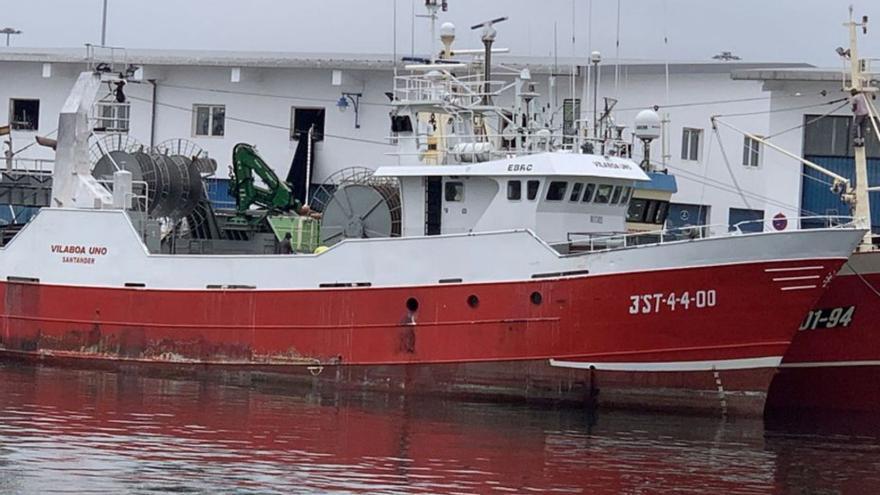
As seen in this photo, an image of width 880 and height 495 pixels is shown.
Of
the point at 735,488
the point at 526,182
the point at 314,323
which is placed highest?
the point at 526,182

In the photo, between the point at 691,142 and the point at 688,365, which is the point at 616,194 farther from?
the point at 691,142

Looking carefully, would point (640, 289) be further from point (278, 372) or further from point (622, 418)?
point (278, 372)

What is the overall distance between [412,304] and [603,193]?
12.8 ft

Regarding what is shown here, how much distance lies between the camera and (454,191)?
27031 millimetres

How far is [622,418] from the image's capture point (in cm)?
2441

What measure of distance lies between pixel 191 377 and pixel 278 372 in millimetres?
1679

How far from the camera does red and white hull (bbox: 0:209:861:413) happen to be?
24.1 metres

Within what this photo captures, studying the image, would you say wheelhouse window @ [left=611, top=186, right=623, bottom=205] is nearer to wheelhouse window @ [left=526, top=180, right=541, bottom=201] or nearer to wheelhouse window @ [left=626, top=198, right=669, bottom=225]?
wheelhouse window @ [left=526, top=180, right=541, bottom=201]

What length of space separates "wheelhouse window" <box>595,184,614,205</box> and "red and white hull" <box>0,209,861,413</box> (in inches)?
95.8

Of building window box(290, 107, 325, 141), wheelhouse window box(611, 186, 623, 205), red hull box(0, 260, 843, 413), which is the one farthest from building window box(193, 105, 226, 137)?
wheelhouse window box(611, 186, 623, 205)

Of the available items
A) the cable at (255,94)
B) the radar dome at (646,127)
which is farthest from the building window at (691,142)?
the radar dome at (646,127)

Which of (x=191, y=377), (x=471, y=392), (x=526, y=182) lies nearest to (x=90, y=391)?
(x=191, y=377)

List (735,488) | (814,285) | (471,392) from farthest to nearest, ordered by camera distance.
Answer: (471,392) < (814,285) < (735,488)

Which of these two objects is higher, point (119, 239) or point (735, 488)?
point (119, 239)
